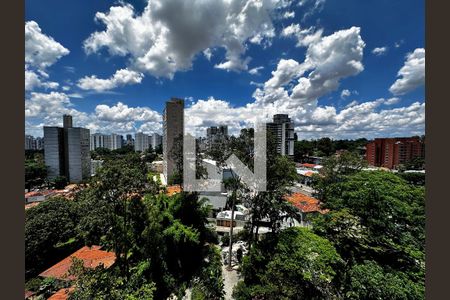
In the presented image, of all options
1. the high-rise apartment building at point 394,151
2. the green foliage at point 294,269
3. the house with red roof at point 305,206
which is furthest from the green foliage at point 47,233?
the high-rise apartment building at point 394,151

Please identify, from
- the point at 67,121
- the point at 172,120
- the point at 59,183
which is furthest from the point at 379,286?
the point at 67,121

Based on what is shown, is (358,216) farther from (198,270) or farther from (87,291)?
(87,291)

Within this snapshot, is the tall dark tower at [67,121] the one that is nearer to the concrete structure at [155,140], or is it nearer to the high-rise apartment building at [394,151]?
the concrete structure at [155,140]

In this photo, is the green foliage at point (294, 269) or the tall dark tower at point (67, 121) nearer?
the green foliage at point (294, 269)

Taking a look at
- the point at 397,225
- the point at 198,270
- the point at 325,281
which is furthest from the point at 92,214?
the point at 397,225

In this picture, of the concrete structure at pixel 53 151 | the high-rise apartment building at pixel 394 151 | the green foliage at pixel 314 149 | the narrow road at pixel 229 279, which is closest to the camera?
the narrow road at pixel 229 279

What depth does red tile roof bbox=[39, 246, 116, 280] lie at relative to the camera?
7.02 m

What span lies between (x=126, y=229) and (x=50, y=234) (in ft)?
18.9

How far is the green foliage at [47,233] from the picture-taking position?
27.2 ft

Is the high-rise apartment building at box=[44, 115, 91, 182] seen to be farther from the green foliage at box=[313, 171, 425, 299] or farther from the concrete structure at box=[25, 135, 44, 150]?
the concrete structure at box=[25, 135, 44, 150]

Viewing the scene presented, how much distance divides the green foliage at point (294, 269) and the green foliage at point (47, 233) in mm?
8682

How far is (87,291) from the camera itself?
4.04 m

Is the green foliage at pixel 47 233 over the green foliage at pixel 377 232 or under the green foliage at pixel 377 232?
under

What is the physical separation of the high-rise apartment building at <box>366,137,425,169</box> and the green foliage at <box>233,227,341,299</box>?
40458mm
